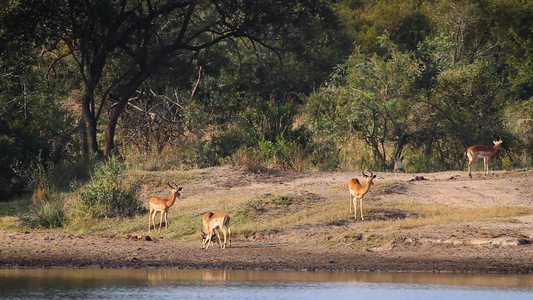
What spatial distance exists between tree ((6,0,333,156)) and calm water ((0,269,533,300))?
1040 centimetres

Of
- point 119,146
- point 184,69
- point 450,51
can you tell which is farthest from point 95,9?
point 450,51

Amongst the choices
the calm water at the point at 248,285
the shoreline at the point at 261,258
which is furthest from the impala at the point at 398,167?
the calm water at the point at 248,285

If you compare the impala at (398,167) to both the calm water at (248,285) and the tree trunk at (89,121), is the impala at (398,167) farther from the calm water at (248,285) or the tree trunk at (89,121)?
the calm water at (248,285)

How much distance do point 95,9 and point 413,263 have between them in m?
11.9

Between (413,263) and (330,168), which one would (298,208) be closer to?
(413,263)

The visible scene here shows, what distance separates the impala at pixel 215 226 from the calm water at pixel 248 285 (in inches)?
39.5

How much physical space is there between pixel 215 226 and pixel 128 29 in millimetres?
10661

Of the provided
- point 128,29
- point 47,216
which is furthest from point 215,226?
point 128,29

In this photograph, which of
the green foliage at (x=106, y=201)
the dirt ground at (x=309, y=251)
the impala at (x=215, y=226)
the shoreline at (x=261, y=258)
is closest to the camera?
the shoreline at (x=261, y=258)

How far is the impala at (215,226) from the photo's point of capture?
13.9 metres

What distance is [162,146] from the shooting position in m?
24.5

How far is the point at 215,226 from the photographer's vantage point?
14.0 metres

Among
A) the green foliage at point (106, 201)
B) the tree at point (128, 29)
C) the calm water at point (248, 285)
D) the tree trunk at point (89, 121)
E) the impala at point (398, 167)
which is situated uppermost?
the tree at point (128, 29)

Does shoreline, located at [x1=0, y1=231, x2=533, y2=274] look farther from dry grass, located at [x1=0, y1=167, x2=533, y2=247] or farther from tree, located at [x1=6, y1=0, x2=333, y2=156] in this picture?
tree, located at [x1=6, y1=0, x2=333, y2=156]
